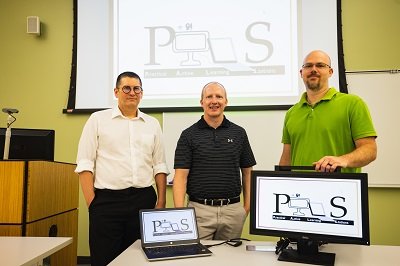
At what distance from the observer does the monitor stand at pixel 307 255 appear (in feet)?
4.41

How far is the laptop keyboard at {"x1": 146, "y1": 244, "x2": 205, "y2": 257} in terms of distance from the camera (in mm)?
1433

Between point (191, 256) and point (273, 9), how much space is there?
99.9 inches

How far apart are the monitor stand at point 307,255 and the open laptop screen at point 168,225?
0.42m

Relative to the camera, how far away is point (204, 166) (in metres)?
1.97

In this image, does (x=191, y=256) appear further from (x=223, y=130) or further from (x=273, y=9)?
(x=273, y=9)

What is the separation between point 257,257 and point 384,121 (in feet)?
7.46

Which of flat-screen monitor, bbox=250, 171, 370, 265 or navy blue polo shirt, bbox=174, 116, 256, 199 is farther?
navy blue polo shirt, bbox=174, 116, 256, 199

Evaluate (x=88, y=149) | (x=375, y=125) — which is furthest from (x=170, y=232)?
(x=375, y=125)

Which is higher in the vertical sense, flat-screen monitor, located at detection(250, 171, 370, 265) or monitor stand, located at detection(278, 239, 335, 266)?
flat-screen monitor, located at detection(250, 171, 370, 265)

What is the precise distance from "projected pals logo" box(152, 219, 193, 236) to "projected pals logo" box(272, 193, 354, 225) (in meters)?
0.41

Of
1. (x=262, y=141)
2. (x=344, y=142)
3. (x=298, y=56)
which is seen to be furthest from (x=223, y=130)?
(x=298, y=56)

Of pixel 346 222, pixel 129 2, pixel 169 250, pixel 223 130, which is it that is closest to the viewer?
pixel 346 222

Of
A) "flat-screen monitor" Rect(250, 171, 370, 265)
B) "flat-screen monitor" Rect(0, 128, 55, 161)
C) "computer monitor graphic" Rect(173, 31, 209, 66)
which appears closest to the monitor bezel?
"flat-screen monitor" Rect(250, 171, 370, 265)

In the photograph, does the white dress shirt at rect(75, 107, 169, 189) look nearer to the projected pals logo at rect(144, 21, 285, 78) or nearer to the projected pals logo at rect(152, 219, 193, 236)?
the projected pals logo at rect(152, 219, 193, 236)
